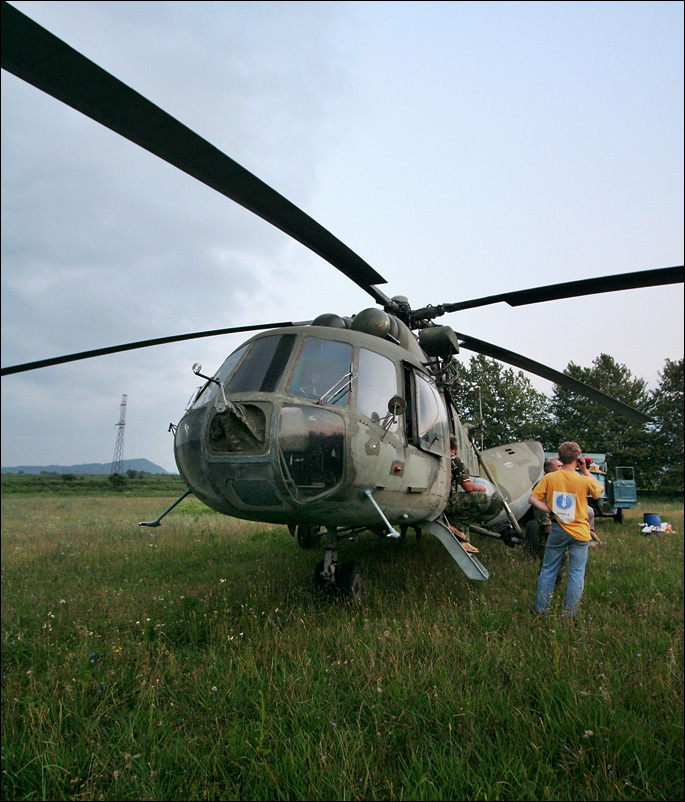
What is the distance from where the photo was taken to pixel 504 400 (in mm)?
7129

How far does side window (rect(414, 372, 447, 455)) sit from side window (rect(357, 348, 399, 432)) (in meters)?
0.43

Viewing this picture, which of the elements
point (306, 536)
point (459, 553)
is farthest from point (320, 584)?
point (306, 536)

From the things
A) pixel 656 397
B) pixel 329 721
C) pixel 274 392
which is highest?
pixel 656 397

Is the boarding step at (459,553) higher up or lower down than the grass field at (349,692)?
higher up

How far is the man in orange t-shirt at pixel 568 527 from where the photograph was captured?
4.21 m

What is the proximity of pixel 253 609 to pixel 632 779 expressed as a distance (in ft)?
10.5

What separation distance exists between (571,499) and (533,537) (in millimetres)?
3375

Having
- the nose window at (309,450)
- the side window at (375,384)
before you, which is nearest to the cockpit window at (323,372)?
the side window at (375,384)

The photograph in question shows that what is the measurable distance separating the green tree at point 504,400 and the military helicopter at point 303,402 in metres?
1.95

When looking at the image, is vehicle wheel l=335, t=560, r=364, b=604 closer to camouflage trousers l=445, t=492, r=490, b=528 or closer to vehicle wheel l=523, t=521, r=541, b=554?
camouflage trousers l=445, t=492, r=490, b=528

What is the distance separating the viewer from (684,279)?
409 centimetres

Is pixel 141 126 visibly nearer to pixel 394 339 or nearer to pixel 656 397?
pixel 394 339

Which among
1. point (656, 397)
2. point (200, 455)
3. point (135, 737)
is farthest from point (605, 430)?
point (135, 737)

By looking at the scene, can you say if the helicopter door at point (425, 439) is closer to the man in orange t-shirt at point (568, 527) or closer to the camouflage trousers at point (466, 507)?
the camouflage trousers at point (466, 507)
